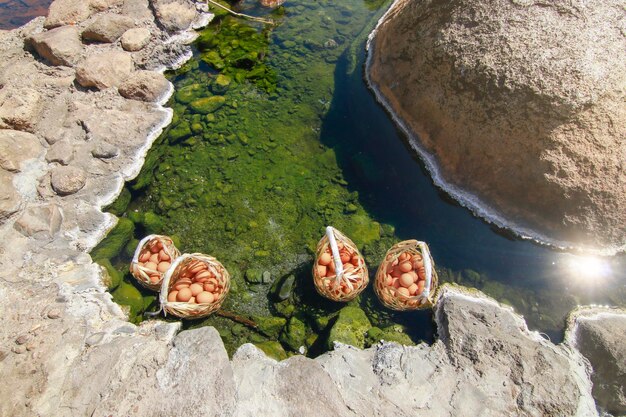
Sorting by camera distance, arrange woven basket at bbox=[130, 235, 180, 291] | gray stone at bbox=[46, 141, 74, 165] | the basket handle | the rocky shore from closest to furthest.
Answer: the rocky shore, the basket handle, woven basket at bbox=[130, 235, 180, 291], gray stone at bbox=[46, 141, 74, 165]

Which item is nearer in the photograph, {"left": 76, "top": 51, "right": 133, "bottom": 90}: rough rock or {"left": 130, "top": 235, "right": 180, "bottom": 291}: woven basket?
{"left": 130, "top": 235, "right": 180, "bottom": 291}: woven basket

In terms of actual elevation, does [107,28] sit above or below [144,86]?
above

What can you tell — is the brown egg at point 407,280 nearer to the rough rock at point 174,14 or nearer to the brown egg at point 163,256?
the brown egg at point 163,256

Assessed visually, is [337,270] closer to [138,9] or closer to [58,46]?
[58,46]

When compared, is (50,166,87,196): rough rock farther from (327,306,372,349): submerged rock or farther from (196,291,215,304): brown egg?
(327,306,372,349): submerged rock

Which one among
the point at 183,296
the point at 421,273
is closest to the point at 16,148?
the point at 183,296

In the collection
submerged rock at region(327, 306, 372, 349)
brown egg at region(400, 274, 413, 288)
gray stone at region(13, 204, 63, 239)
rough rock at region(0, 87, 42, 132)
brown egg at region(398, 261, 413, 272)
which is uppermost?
brown egg at region(398, 261, 413, 272)

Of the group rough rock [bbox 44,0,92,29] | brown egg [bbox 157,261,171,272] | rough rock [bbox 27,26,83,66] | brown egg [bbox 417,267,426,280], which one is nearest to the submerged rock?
brown egg [bbox 417,267,426,280]
